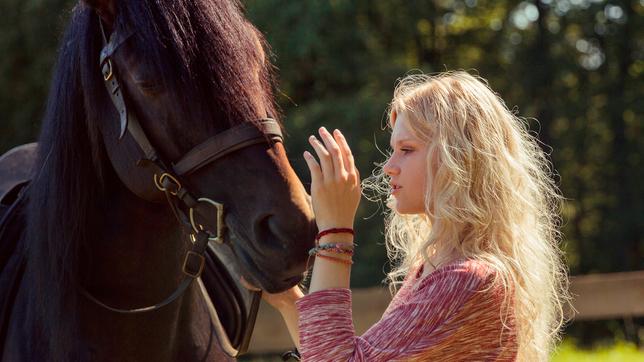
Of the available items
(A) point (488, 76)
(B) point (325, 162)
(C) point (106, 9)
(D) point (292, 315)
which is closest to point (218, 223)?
(D) point (292, 315)

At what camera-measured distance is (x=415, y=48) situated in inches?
623

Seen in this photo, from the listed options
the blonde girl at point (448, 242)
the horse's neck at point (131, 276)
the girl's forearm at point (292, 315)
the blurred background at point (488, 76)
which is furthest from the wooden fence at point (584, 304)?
the blonde girl at point (448, 242)

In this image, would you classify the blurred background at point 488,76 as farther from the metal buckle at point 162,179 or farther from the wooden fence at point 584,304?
the metal buckle at point 162,179

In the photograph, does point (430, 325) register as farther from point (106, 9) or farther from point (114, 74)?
point (106, 9)

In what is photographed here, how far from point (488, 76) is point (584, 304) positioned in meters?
7.73

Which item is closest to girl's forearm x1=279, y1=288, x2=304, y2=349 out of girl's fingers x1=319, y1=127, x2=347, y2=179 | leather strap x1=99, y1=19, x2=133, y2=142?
leather strap x1=99, y1=19, x2=133, y2=142

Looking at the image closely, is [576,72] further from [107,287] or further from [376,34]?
[107,287]

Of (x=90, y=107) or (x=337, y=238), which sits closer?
(x=337, y=238)

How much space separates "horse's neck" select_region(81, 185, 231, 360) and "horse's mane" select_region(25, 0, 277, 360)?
0.05 metres

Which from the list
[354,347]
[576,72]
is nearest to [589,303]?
[354,347]

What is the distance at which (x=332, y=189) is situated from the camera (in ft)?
6.01

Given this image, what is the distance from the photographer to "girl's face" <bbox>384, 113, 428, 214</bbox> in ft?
6.16

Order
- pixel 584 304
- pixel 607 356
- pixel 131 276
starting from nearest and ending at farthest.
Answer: pixel 131 276 < pixel 607 356 < pixel 584 304

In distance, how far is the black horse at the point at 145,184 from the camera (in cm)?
229
